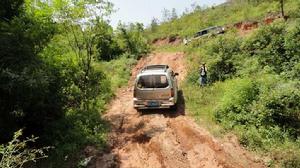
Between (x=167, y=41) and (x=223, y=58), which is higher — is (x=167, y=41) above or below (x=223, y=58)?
above

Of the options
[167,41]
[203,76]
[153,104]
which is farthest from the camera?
[167,41]

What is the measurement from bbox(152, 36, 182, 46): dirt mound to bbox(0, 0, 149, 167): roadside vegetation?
73.0ft

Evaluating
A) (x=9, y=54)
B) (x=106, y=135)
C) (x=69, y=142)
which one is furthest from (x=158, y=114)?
(x=9, y=54)

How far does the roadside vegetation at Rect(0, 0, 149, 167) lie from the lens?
10844mm

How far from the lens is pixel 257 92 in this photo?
44.3ft

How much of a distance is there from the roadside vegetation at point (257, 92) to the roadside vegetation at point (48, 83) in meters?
4.61

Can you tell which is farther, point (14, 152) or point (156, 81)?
point (156, 81)

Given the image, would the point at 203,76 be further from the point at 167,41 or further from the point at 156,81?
the point at 167,41

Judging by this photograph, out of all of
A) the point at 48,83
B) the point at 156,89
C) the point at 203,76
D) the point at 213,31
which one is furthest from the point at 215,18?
the point at 48,83

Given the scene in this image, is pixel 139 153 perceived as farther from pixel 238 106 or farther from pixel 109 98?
pixel 109 98

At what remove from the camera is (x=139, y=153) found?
36.8 feet

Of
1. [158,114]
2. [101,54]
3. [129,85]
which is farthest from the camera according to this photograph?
[101,54]

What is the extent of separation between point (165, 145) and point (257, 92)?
4.58 m

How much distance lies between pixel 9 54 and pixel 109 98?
8193 mm
